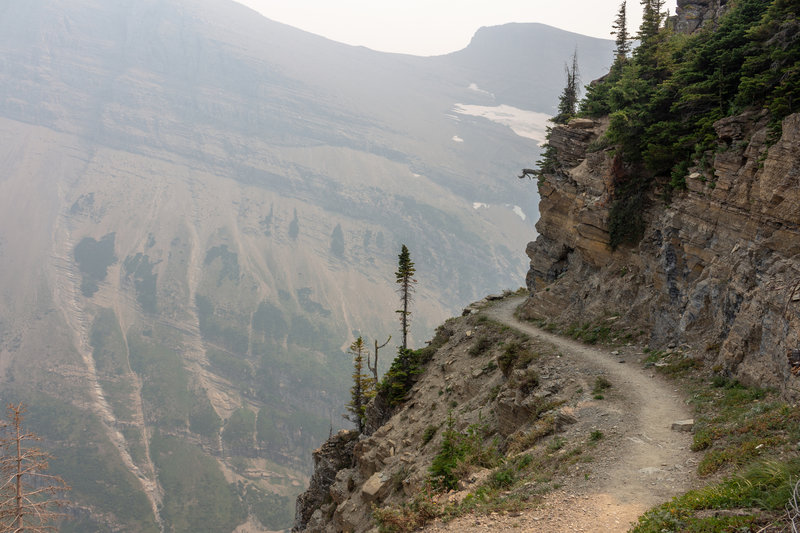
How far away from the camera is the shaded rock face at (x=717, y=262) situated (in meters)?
18.3

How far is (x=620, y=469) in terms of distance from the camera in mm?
14164

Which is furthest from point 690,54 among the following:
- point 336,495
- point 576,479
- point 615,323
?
point 336,495

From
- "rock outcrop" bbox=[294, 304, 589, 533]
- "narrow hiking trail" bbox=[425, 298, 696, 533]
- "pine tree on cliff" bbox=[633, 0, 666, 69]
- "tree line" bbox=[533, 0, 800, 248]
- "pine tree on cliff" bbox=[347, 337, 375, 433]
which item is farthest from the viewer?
"pine tree on cliff" bbox=[347, 337, 375, 433]

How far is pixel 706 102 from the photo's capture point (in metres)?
28.1

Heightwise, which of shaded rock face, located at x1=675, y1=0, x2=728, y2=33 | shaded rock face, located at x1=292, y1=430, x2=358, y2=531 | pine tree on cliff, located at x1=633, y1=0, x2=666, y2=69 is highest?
shaded rock face, located at x1=675, y1=0, x2=728, y2=33

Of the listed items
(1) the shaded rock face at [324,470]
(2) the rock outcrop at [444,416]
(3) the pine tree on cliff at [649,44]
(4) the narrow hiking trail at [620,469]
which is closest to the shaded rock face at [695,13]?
(3) the pine tree on cliff at [649,44]

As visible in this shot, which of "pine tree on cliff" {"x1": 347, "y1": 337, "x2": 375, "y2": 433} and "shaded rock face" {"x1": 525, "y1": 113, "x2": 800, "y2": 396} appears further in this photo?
"pine tree on cliff" {"x1": 347, "y1": 337, "x2": 375, "y2": 433}

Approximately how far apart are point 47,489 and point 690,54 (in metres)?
43.8

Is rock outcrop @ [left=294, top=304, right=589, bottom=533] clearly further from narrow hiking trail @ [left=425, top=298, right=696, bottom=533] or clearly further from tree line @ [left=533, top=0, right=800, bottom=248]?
tree line @ [left=533, top=0, right=800, bottom=248]

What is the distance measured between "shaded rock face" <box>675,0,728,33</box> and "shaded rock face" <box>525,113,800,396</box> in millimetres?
22042

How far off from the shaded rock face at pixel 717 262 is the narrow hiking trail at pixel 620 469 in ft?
11.6

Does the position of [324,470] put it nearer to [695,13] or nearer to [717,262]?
[717,262]

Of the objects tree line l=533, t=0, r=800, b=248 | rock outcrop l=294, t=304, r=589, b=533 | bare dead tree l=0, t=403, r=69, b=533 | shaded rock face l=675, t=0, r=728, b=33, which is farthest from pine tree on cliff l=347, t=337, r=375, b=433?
shaded rock face l=675, t=0, r=728, b=33

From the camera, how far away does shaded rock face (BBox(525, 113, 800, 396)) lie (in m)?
18.3
